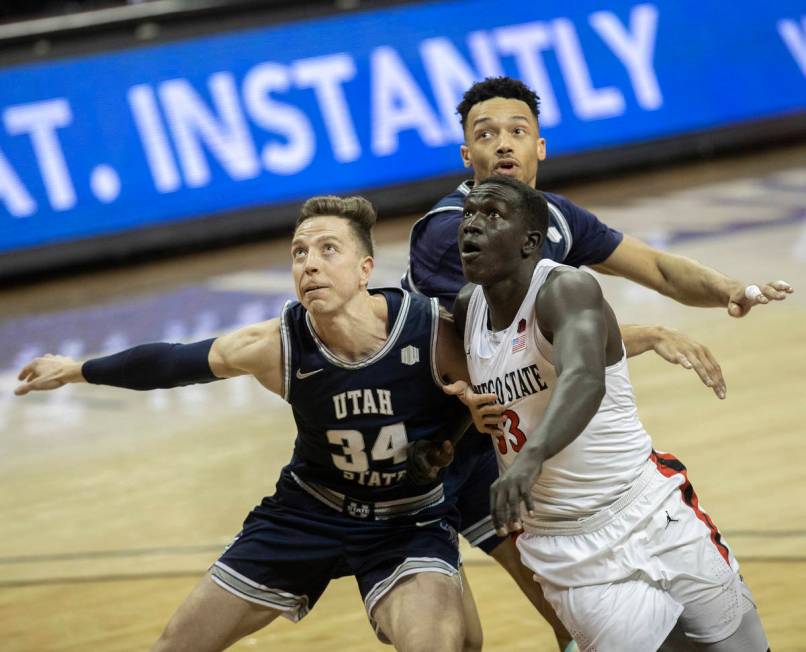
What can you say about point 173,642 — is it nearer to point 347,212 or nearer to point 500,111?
point 347,212

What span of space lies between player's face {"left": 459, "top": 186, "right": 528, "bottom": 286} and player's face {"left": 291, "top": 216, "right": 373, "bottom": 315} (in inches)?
20.4

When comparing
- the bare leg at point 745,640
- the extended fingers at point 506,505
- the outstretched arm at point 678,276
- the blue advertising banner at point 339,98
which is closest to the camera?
the extended fingers at point 506,505

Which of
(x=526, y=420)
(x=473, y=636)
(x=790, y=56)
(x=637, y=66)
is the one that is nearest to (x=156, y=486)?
(x=473, y=636)

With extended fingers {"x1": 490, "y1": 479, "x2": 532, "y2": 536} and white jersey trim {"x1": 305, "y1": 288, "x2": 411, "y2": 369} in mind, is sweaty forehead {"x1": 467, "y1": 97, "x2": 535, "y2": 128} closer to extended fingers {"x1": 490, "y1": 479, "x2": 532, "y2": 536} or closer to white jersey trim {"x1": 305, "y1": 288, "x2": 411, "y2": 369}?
white jersey trim {"x1": 305, "y1": 288, "x2": 411, "y2": 369}

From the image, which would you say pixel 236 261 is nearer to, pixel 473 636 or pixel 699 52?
pixel 699 52

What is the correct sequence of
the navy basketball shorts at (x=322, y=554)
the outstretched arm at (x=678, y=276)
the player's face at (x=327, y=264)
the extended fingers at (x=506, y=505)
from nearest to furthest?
the extended fingers at (x=506, y=505)
the player's face at (x=327, y=264)
the navy basketball shorts at (x=322, y=554)
the outstretched arm at (x=678, y=276)

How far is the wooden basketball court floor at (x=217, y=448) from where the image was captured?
546 cm

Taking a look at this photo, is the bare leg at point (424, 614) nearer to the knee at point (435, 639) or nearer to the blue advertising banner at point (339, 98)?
the knee at point (435, 639)

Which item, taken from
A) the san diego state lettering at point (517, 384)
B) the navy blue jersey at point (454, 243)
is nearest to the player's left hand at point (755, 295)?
the navy blue jersey at point (454, 243)

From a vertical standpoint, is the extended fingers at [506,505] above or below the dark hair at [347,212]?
below

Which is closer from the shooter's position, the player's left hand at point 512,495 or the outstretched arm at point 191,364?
the player's left hand at point 512,495

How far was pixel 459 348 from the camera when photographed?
420 centimetres

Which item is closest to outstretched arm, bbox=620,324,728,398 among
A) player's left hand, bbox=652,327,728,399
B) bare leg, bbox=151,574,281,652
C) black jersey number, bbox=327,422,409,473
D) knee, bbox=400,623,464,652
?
player's left hand, bbox=652,327,728,399

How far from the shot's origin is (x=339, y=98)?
40.1 feet
